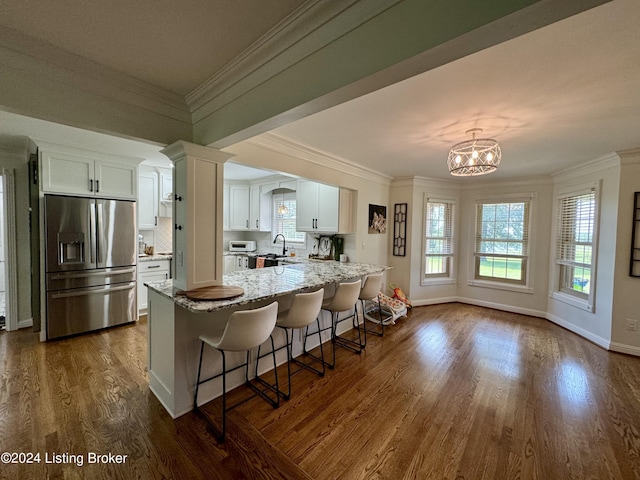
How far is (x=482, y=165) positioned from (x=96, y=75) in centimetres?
316

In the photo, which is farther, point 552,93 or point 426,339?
point 426,339

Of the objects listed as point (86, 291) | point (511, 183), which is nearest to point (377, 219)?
point (511, 183)

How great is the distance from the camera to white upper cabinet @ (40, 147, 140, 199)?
3203mm

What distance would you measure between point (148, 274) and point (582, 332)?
21.3ft

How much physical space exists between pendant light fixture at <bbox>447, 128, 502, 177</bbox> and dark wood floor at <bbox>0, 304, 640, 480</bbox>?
2.10 meters

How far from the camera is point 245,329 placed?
184 cm

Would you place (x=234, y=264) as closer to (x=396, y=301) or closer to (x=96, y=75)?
(x=396, y=301)

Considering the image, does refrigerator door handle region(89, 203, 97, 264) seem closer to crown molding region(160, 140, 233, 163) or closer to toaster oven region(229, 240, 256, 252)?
crown molding region(160, 140, 233, 163)

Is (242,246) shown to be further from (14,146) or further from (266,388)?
(266,388)

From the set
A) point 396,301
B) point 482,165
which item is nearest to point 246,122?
point 482,165

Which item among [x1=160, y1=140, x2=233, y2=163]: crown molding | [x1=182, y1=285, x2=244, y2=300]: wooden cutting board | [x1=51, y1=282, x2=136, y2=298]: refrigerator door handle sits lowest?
[x1=51, y1=282, x2=136, y2=298]: refrigerator door handle

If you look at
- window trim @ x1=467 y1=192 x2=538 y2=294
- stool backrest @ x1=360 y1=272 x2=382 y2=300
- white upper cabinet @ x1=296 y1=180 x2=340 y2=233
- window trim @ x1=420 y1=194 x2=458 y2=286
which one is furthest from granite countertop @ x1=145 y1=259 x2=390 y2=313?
window trim @ x1=467 y1=192 x2=538 y2=294

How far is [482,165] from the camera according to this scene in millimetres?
2611

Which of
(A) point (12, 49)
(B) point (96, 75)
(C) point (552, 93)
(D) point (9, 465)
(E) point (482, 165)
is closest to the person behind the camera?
(A) point (12, 49)
